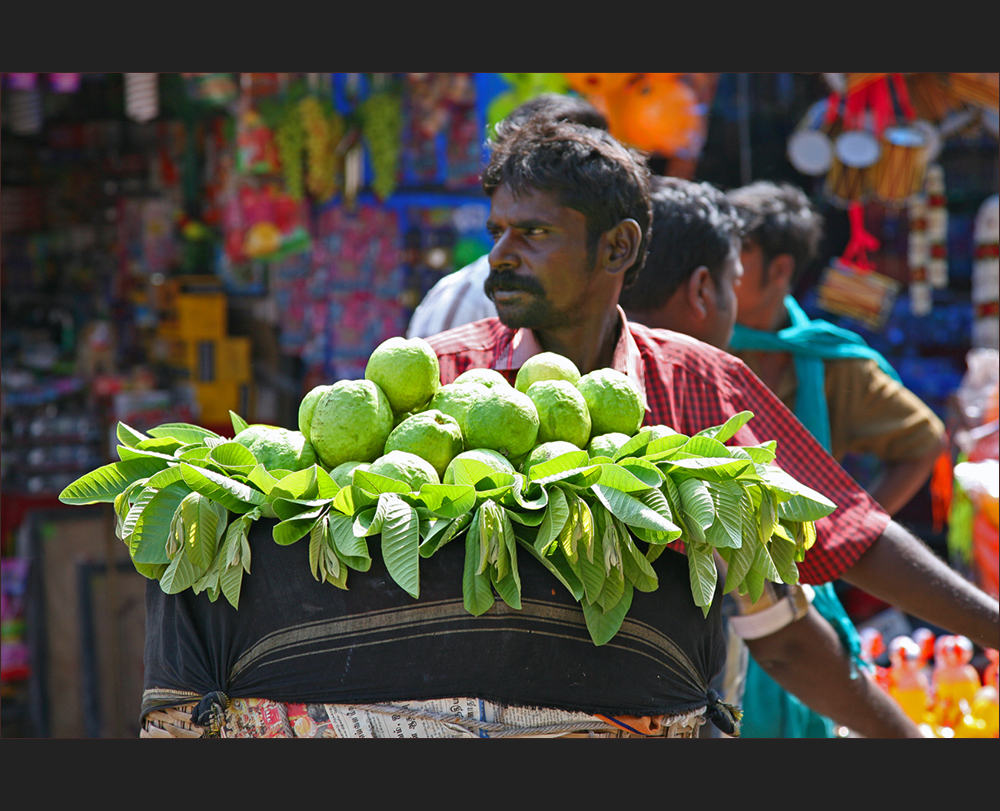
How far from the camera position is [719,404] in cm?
171

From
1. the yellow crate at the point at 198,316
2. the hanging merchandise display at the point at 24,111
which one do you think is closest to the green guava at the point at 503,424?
the yellow crate at the point at 198,316

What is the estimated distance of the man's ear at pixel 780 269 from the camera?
3.11 meters

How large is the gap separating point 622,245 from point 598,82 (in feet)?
7.38

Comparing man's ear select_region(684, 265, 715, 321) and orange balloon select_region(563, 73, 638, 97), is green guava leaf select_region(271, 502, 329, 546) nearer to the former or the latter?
man's ear select_region(684, 265, 715, 321)

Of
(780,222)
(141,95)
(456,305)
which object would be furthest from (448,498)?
(141,95)

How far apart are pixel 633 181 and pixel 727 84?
2437 millimetres

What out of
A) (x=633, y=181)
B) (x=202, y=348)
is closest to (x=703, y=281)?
(x=633, y=181)

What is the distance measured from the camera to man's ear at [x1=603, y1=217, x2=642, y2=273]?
5.73 feet

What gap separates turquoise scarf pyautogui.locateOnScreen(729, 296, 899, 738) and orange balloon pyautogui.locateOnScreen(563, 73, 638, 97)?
126 cm

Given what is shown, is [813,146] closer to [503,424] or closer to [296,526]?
[503,424]

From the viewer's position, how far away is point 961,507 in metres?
3.58

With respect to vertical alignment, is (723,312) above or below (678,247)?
below

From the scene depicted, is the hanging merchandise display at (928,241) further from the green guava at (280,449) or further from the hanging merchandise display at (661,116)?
the green guava at (280,449)

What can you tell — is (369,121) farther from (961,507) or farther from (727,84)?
(961,507)
